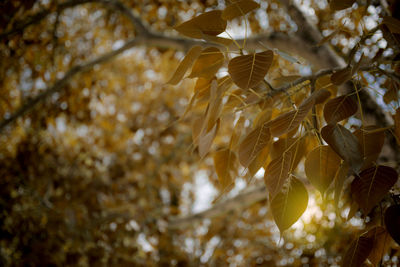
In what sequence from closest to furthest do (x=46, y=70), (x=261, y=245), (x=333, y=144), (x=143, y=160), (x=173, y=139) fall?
(x=333, y=144)
(x=46, y=70)
(x=261, y=245)
(x=143, y=160)
(x=173, y=139)

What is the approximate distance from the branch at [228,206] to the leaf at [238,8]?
1.64 metres

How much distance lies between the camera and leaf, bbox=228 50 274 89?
0.54 meters

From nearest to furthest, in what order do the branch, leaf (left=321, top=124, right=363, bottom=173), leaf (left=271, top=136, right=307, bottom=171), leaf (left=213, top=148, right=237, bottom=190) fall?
leaf (left=321, top=124, right=363, bottom=173), leaf (left=271, top=136, right=307, bottom=171), leaf (left=213, top=148, right=237, bottom=190), the branch

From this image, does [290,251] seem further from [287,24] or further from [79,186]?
[79,186]

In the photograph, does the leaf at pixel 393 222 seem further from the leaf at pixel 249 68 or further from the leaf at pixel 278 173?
the leaf at pixel 249 68

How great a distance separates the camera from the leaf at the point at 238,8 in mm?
541

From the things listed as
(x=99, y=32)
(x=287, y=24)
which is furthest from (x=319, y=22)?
(x=99, y=32)

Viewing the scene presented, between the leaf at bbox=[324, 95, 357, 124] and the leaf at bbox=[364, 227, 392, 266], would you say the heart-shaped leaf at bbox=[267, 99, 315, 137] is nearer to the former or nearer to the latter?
the leaf at bbox=[324, 95, 357, 124]

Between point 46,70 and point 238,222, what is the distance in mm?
2971

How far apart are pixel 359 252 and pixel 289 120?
11.9 inches

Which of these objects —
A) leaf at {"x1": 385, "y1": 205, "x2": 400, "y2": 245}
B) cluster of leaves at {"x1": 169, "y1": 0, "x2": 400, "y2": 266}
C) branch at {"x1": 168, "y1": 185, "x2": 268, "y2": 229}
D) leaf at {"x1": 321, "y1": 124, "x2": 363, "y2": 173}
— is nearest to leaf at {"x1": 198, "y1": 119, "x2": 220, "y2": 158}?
cluster of leaves at {"x1": 169, "y1": 0, "x2": 400, "y2": 266}

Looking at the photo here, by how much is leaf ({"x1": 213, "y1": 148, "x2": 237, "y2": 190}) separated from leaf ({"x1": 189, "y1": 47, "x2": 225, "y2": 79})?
0.20m

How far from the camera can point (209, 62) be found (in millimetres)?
633

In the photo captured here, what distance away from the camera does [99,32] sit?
13.6ft
